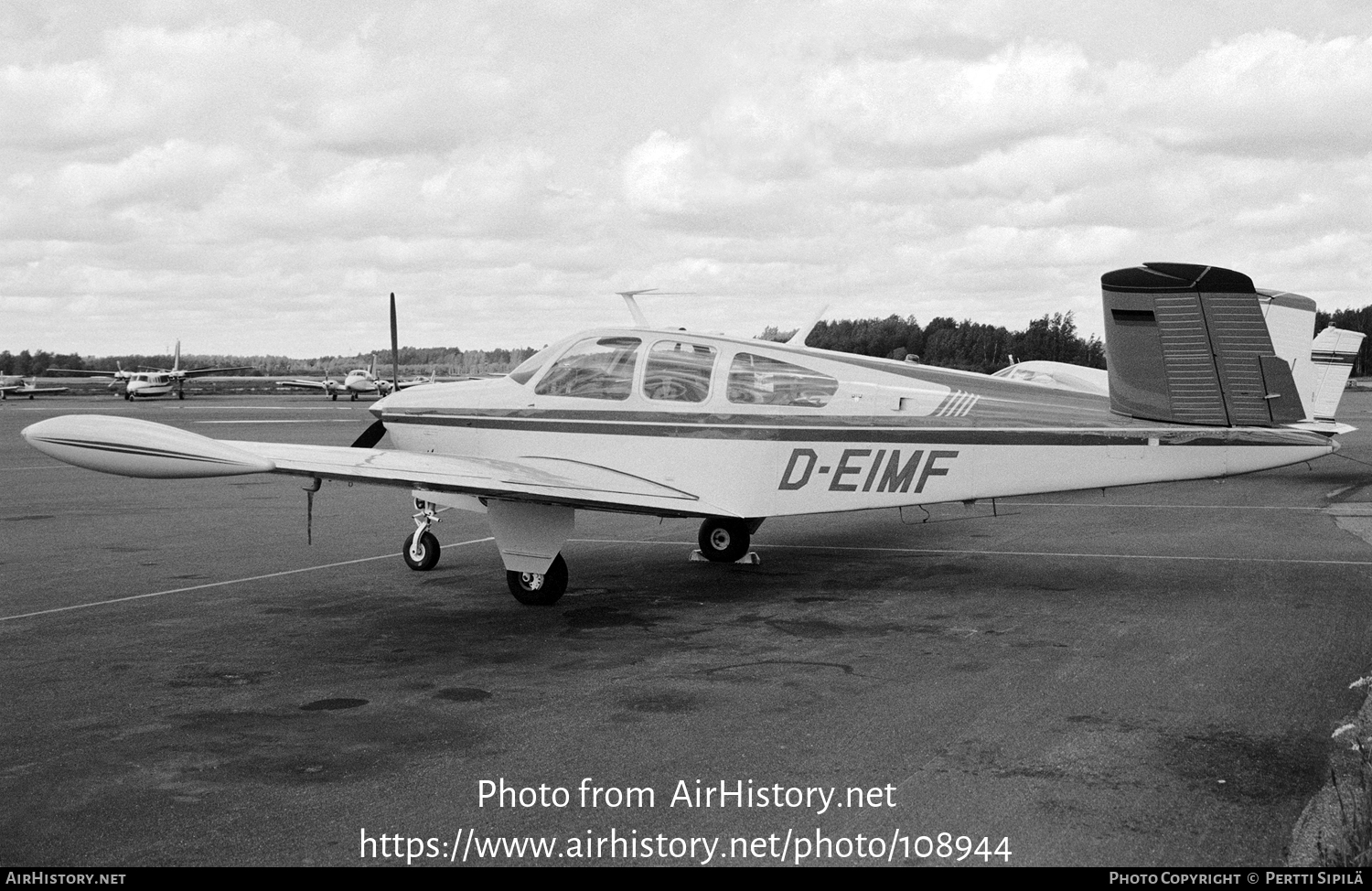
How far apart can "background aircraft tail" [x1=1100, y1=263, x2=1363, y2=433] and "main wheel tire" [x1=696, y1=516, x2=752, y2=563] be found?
150 inches

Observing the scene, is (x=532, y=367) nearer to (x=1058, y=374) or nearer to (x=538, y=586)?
(x=538, y=586)

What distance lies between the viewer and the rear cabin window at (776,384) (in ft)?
31.4

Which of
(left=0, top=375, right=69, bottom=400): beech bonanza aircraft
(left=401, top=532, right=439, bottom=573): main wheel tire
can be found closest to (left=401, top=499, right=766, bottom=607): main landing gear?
(left=401, top=532, right=439, bottom=573): main wheel tire

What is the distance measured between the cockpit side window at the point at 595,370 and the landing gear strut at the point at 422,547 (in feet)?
5.97

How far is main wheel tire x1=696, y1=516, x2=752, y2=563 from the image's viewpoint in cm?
1140

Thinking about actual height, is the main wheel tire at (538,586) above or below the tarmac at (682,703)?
above

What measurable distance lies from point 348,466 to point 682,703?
3.36 m

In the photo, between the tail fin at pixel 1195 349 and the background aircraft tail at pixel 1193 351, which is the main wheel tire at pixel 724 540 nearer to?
the background aircraft tail at pixel 1193 351

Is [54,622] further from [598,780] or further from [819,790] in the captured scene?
[819,790]

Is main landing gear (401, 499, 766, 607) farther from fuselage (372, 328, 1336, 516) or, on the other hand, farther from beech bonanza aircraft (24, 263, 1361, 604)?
fuselage (372, 328, 1336, 516)

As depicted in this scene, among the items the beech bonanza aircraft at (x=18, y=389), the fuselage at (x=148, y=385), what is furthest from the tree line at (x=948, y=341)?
the beech bonanza aircraft at (x=18, y=389)

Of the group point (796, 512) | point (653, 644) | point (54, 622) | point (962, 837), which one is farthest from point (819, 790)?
point (54, 622)

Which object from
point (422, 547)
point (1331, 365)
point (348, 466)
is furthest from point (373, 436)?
point (1331, 365)

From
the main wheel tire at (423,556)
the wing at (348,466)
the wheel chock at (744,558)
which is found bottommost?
the wheel chock at (744,558)
